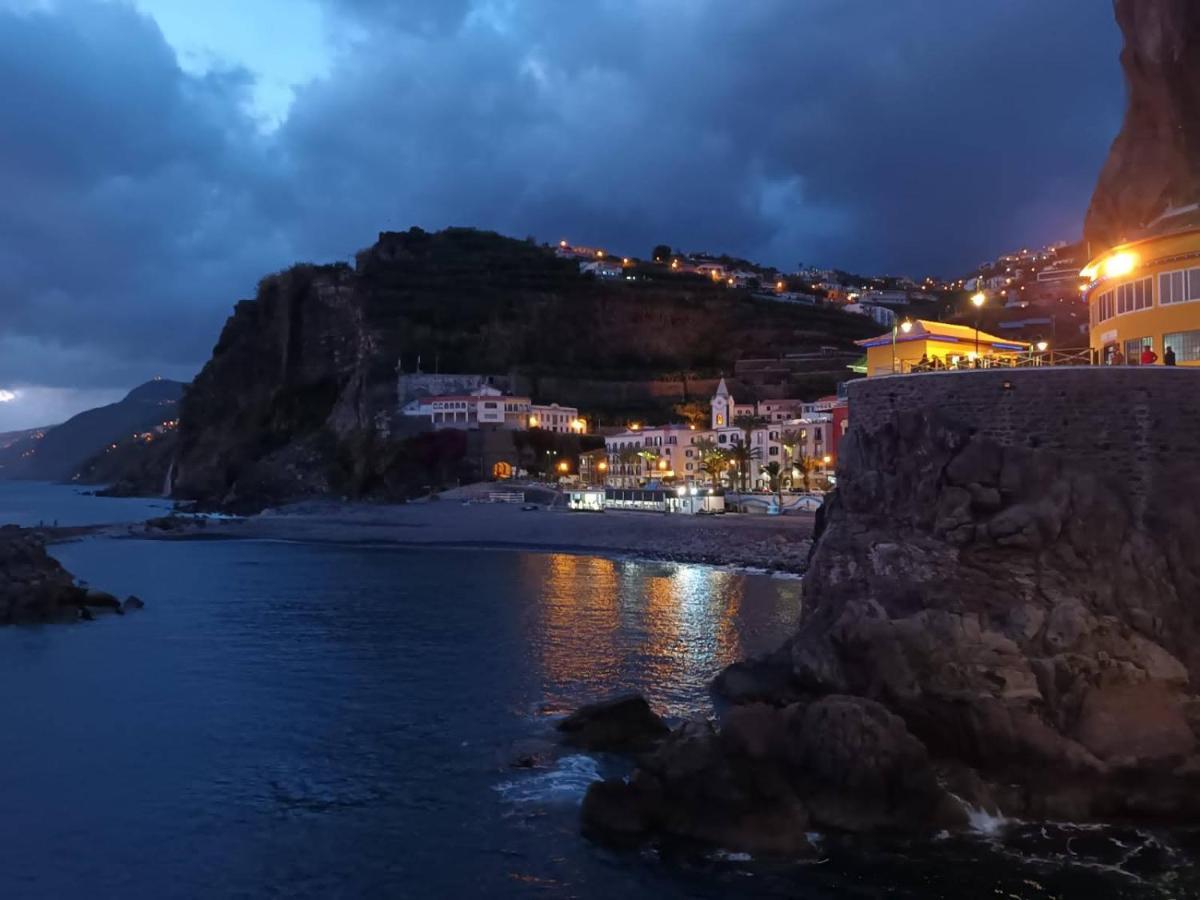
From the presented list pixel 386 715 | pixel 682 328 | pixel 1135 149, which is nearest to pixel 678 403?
pixel 682 328

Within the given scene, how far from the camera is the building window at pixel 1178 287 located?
60.6ft

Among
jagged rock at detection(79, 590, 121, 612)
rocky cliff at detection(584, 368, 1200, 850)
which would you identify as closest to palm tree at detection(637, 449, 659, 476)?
jagged rock at detection(79, 590, 121, 612)

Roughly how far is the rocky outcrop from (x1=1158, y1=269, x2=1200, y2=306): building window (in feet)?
110

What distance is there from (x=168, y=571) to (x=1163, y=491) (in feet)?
147

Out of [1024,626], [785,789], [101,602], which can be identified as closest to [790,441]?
[101,602]

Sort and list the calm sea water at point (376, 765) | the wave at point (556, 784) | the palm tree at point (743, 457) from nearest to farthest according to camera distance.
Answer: the calm sea water at point (376, 765) → the wave at point (556, 784) → the palm tree at point (743, 457)

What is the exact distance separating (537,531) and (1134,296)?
4598 centimetres

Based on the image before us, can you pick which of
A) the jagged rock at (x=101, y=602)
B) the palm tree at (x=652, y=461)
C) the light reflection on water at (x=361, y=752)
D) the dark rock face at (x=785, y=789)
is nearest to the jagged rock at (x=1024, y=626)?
the dark rock face at (x=785, y=789)

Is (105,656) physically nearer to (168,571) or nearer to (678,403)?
(168,571)

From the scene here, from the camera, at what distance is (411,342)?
A: 109m

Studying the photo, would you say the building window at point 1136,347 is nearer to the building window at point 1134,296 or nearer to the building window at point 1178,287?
the building window at point 1134,296

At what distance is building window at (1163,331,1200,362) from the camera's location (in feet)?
60.5

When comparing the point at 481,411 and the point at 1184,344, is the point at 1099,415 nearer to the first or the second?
the point at 1184,344

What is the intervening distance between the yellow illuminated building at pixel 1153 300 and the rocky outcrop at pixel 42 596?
1294 inches
